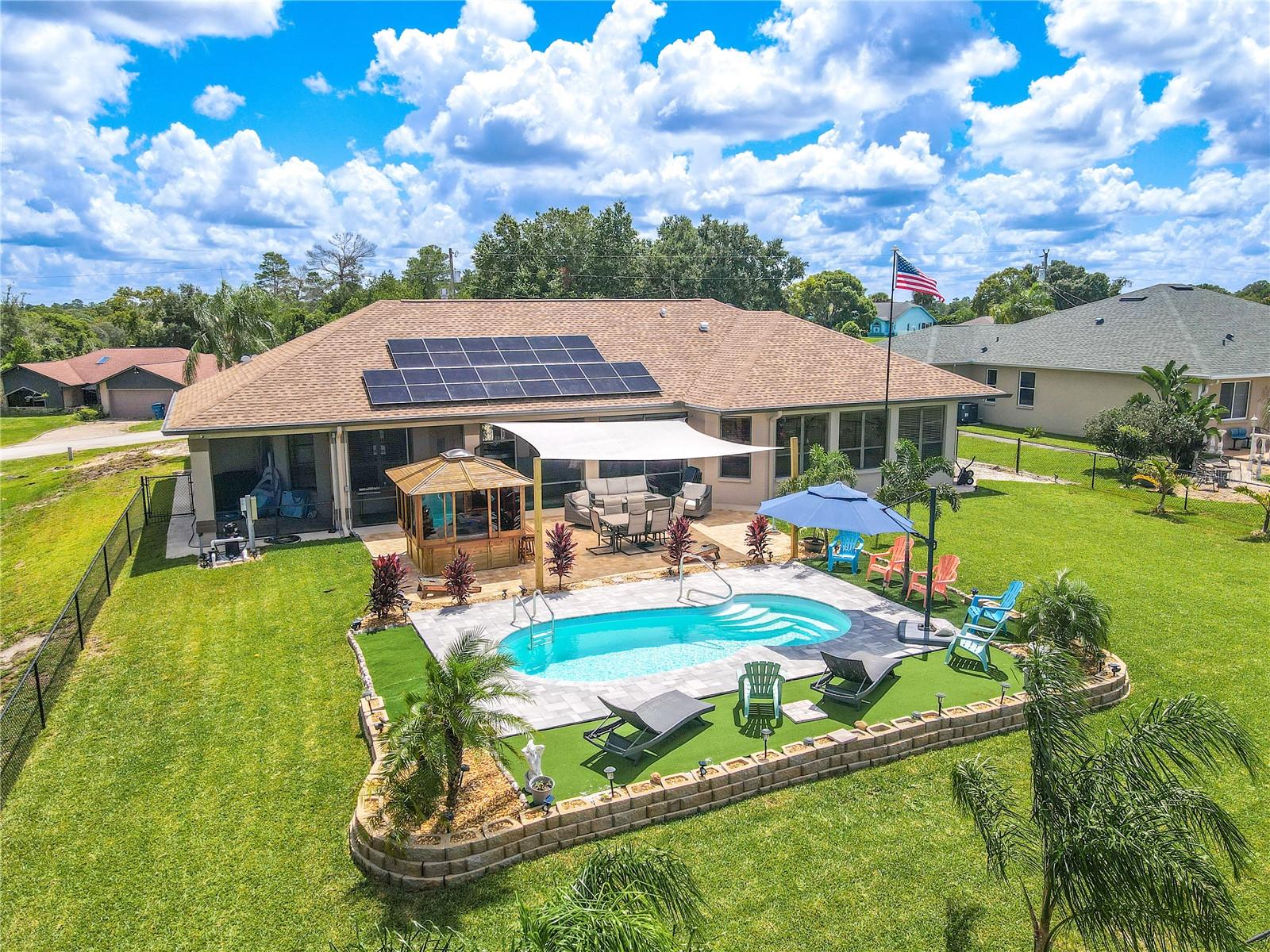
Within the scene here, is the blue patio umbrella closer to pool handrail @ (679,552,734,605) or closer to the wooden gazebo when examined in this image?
pool handrail @ (679,552,734,605)

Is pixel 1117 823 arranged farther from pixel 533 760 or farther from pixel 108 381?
pixel 108 381

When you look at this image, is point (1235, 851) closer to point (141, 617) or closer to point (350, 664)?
point (350, 664)

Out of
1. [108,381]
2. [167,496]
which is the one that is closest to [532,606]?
[167,496]

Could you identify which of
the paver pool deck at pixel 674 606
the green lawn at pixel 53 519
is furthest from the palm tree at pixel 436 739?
the green lawn at pixel 53 519

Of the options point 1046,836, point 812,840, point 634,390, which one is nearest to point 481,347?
point 634,390

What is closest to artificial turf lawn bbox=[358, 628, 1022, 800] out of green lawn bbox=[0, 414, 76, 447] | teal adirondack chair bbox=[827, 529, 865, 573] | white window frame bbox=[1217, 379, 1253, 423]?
teal adirondack chair bbox=[827, 529, 865, 573]
